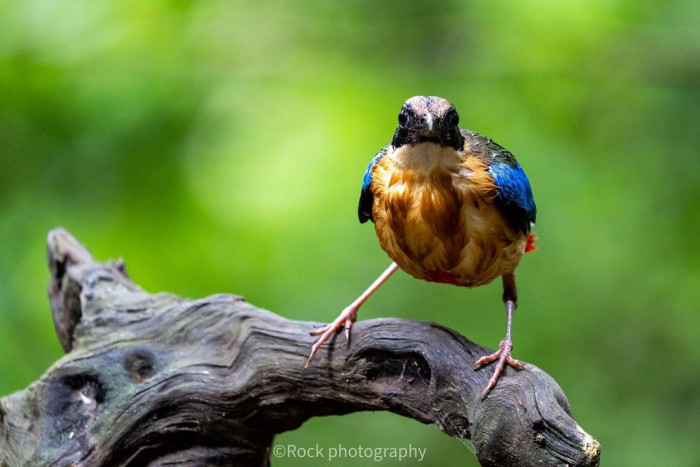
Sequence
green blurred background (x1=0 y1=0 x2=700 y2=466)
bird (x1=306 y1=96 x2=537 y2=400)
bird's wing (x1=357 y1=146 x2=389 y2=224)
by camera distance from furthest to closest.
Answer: green blurred background (x1=0 y1=0 x2=700 y2=466) < bird's wing (x1=357 y1=146 x2=389 y2=224) < bird (x1=306 y1=96 x2=537 y2=400)

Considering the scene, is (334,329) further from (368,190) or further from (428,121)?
(428,121)

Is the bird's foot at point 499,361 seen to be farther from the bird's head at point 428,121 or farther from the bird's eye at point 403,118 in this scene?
the bird's eye at point 403,118

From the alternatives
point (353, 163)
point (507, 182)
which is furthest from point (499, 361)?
point (353, 163)

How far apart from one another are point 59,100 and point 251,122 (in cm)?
137

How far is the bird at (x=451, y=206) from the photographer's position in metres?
3.28

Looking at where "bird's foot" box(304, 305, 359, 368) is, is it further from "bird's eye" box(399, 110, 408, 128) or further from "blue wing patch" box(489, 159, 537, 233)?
"bird's eye" box(399, 110, 408, 128)

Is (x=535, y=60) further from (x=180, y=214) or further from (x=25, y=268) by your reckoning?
(x=25, y=268)

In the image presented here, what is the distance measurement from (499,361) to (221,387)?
1.40 m

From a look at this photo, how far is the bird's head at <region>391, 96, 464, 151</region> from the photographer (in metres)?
3.09

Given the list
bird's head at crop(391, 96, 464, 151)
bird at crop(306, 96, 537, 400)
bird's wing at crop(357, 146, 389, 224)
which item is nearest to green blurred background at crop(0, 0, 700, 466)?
bird's wing at crop(357, 146, 389, 224)

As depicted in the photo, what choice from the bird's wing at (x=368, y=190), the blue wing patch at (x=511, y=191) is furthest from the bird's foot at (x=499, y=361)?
the bird's wing at (x=368, y=190)

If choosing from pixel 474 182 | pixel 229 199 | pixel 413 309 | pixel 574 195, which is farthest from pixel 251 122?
pixel 474 182

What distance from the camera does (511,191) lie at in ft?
11.1

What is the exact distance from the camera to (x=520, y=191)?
3.44m
